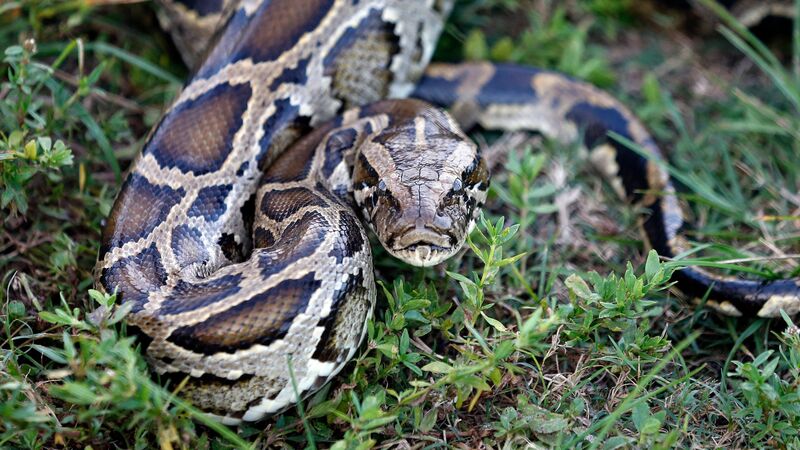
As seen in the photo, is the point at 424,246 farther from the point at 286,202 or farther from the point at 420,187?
the point at 286,202

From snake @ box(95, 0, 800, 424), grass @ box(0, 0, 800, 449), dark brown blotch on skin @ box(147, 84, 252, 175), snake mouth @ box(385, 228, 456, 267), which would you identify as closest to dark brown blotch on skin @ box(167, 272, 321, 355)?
snake @ box(95, 0, 800, 424)

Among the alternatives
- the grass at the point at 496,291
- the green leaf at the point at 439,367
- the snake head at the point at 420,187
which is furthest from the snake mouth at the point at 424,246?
the green leaf at the point at 439,367

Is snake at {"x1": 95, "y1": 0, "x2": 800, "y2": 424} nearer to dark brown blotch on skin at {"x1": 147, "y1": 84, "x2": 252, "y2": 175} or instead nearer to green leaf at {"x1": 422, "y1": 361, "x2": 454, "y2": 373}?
dark brown blotch on skin at {"x1": 147, "y1": 84, "x2": 252, "y2": 175}

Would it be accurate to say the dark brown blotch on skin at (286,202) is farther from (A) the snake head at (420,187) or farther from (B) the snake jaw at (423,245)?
(B) the snake jaw at (423,245)

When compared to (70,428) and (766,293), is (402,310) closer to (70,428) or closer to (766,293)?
(70,428)

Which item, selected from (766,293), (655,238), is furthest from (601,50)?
(766,293)

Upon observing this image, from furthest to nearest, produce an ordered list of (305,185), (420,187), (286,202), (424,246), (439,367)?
1. (305,185)
2. (286,202)
3. (420,187)
4. (424,246)
5. (439,367)

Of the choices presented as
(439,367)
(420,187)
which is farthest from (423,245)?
(439,367)
